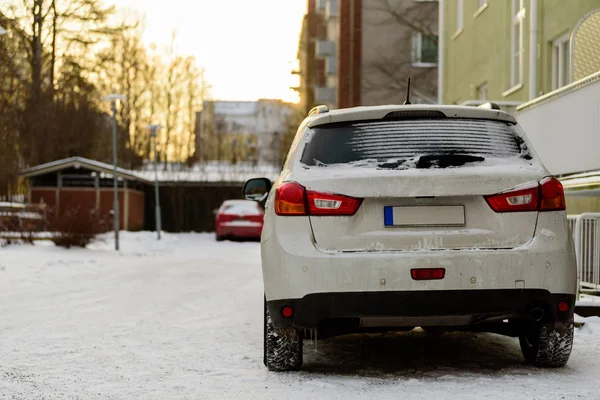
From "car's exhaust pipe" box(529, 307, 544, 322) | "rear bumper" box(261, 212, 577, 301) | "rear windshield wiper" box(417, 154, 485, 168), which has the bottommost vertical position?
"car's exhaust pipe" box(529, 307, 544, 322)

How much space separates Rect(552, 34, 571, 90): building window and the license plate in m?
13.1

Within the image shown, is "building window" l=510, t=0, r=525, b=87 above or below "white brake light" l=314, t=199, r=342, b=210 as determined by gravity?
above

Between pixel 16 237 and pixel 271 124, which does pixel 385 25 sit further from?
pixel 271 124

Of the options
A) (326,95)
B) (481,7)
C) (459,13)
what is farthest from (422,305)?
(326,95)

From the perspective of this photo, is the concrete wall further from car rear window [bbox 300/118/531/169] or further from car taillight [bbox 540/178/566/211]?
car taillight [bbox 540/178/566/211]

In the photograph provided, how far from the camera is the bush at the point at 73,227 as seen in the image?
22781mm

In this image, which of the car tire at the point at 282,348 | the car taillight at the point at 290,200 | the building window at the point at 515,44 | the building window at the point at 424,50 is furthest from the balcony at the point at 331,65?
the car taillight at the point at 290,200

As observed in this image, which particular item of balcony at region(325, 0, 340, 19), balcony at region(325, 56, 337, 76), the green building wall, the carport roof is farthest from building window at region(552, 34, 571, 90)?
balcony at region(325, 0, 340, 19)

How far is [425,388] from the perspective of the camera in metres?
5.51

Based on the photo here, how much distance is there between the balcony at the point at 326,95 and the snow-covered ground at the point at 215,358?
45.6 meters

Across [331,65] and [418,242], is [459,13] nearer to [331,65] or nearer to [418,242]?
[418,242]

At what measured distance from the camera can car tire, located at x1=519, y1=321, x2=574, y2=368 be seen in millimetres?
5961

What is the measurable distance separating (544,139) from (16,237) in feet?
46.2

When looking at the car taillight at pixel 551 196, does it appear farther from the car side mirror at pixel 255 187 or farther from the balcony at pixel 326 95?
the balcony at pixel 326 95
